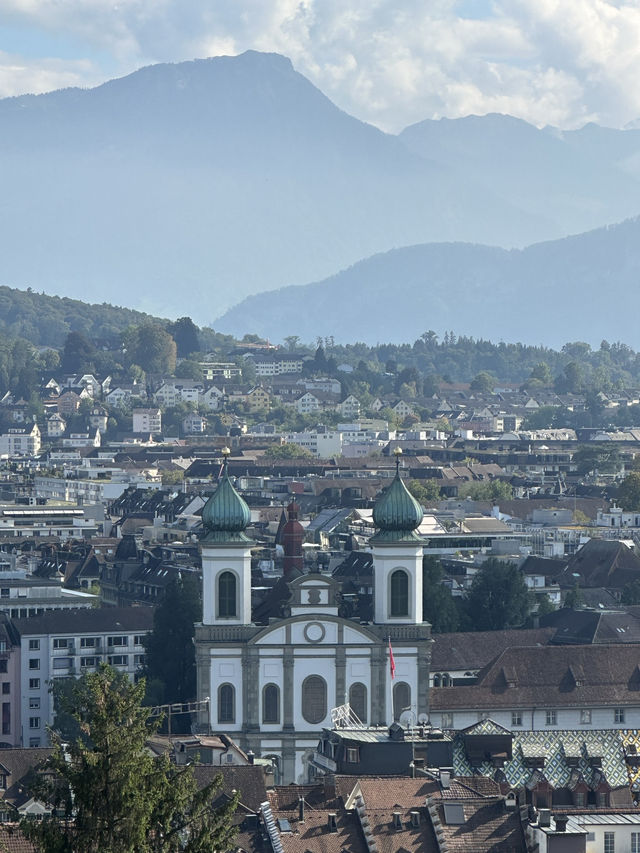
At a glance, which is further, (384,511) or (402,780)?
(384,511)

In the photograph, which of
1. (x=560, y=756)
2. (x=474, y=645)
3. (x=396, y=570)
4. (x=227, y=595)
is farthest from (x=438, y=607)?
(x=560, y=756)

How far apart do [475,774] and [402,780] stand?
220 inches

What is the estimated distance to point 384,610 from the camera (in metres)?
77.2

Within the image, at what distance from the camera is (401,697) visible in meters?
76.6

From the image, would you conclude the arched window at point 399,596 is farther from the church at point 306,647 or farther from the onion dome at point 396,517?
the onion dome at point 396,517

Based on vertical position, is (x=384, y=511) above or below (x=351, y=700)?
above

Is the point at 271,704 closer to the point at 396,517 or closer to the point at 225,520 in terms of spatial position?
the point at 225,520

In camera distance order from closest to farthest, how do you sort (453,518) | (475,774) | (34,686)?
(475,774)
(34,686)
(453,518)

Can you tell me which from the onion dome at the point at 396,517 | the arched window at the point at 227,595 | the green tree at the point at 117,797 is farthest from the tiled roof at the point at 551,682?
the green tree at the point at 117,797

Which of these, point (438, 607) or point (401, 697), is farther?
point (438, 607)

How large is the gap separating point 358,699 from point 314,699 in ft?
4.04

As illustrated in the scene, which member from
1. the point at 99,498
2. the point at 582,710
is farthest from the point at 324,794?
the point at 99,498

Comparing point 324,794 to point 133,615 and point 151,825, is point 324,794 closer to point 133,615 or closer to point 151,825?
point 151,825

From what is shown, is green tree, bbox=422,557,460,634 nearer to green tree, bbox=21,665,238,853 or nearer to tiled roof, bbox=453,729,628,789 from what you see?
tiled roof, bbox=453,729,628,789
